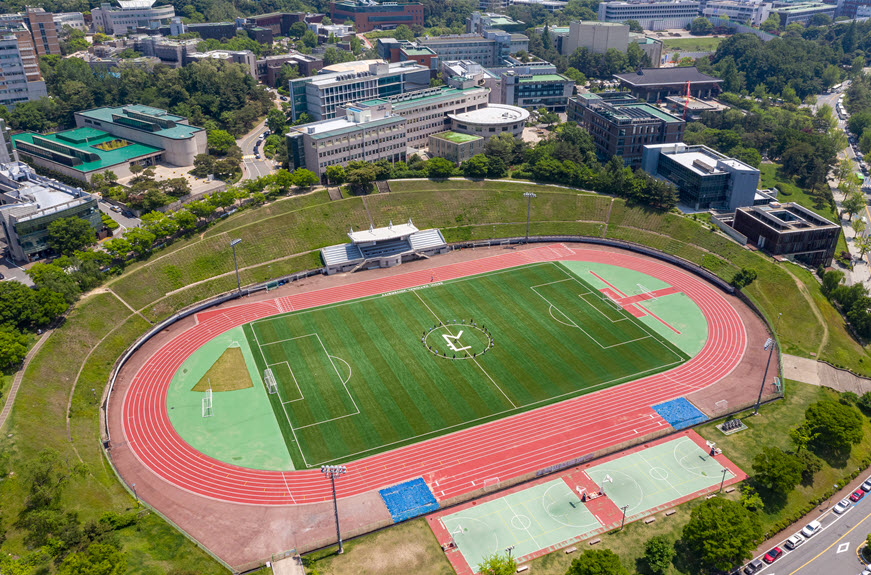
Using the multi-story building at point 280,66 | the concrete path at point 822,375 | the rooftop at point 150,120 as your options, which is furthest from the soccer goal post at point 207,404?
the multi-story building at point 280,66

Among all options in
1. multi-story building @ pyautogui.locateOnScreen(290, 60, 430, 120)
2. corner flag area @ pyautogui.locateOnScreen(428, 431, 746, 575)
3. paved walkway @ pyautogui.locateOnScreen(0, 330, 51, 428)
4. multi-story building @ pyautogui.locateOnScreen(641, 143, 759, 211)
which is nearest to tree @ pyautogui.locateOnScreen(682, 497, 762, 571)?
corner flag area @ pyautogui.locateOnScreen(428, 431, 746, 575)

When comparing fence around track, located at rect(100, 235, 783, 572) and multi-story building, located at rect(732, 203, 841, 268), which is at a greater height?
multi-story building, located at rect(732, 203, 841, 268)

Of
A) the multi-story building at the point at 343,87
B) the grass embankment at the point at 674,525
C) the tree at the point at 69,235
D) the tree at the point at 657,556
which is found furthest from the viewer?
the multi-story building at the point at 343,87

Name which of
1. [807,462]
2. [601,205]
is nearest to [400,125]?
[601,205]

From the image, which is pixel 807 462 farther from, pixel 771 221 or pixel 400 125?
pixel 400 125

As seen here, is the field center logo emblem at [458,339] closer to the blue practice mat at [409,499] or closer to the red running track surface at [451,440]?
the red running track surface at [451,440]

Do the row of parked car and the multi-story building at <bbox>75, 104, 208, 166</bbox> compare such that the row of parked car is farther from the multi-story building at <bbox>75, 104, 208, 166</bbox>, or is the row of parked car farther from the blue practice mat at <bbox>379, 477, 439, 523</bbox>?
the multi-story building at <bbox>75, 104, 208, 166</bbox>

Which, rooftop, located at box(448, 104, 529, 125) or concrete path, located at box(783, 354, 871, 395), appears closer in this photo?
concrete path, located at box(783, 354, 871, 395)
